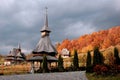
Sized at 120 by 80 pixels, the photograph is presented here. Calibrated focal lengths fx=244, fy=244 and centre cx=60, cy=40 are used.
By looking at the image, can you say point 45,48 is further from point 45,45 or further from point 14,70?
point 14,70

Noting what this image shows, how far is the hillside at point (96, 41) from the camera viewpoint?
106 metres

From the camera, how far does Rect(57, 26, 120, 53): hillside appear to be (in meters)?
106

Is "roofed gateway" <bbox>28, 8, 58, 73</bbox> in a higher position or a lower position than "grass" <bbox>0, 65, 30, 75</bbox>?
higher

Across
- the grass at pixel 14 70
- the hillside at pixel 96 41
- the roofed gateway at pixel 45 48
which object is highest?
the hillside at pixel 96 41

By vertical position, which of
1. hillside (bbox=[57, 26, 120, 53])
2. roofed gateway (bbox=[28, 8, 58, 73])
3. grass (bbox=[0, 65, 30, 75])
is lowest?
grass (bbox=[0, 65, 30, 75])

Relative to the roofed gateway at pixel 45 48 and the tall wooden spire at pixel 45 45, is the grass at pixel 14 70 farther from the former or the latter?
the tall wooden spire at pixel 45 45

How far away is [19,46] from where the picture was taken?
98062 millimetres

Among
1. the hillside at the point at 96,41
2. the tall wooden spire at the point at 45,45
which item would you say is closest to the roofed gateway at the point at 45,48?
the tall wooden spire at the point at 45,45

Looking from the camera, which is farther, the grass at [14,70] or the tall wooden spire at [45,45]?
the tall wooden spire at [45,45]

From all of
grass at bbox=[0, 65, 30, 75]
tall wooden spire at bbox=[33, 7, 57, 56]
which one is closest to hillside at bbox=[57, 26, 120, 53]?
tall wooden spire at bbox=[33, 7, 57, 56]

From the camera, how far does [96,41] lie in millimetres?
115188

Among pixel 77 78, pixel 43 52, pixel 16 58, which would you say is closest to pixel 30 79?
pixel 77 78

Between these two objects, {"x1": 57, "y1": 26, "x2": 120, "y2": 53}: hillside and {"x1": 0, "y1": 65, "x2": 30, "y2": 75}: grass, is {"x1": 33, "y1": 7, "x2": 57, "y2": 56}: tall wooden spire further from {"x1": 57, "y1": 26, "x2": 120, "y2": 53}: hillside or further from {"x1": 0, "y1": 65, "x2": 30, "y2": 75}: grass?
{"x1": 57, "y1": 26, "x2": 120, "y2": 53}: hillside

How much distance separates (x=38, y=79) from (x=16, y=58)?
6745 centimetres
